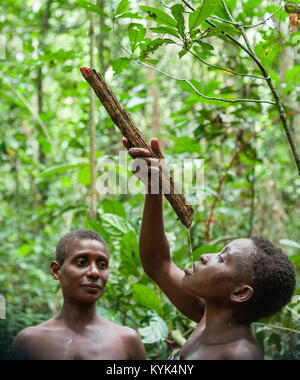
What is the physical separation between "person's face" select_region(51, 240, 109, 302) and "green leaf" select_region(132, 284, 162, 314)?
64cm

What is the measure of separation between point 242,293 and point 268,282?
104 mm

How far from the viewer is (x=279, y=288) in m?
1.58

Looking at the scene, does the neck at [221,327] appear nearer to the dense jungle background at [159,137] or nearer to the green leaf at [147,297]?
the dense jungle background at [159,137]

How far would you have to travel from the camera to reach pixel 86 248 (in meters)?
2.13

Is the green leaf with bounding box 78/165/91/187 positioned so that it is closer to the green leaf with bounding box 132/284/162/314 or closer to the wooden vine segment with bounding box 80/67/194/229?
the green leaf with bounding box 132/284/162/314

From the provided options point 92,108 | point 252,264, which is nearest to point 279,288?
point 252,264

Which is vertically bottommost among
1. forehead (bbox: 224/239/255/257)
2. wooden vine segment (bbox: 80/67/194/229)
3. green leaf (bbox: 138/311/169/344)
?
green leaf (bbox: 138/311/169/344)

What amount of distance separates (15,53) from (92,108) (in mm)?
3435

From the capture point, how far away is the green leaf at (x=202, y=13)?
5.30ft

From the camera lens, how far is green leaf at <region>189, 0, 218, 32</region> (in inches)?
63.6

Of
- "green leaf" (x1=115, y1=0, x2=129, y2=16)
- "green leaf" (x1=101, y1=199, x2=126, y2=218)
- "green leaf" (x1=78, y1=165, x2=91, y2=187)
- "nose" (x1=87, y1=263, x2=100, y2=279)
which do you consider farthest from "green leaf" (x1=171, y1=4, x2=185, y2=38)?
"green leaf" (x1=78, y1=165, x2=91, y2=187)

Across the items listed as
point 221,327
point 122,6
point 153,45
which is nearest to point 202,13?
point 153,45

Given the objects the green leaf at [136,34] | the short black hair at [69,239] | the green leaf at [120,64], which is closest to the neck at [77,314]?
the short black hair at [69,239]

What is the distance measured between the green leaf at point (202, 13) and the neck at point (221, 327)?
1105mm
